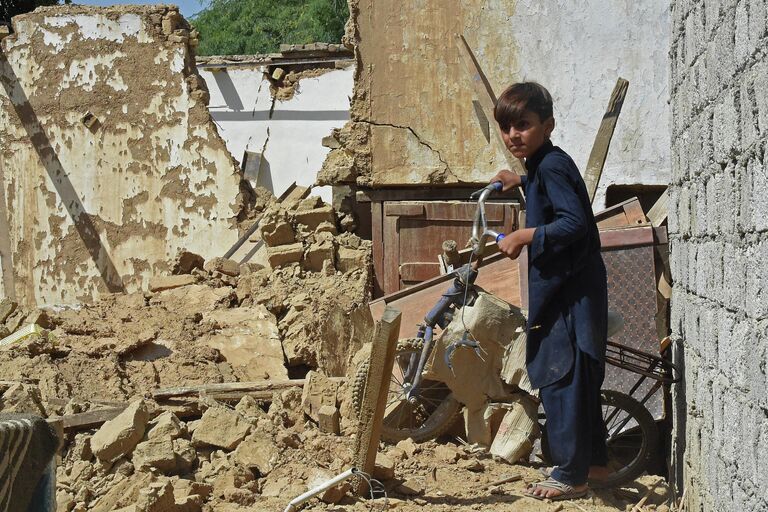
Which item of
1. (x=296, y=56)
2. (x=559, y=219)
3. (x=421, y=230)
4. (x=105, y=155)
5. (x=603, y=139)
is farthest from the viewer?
(x=296, y=56)

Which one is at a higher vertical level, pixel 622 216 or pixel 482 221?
pixel 482 221

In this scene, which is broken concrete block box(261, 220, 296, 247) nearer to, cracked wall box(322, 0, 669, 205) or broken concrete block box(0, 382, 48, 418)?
cracked wall box(322, 0, 669, 205)

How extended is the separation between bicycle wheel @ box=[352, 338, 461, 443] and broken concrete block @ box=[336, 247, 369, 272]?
8.34 feet

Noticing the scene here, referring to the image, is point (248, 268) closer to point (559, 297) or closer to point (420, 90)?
point (420, 90)

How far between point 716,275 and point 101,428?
3.34 meters

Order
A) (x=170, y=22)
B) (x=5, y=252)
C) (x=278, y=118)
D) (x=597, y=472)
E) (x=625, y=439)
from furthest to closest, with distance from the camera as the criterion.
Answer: (x=278, y=118), (x=5, y=252), (x=170, y=22), (x=625, y=439), (x=597, y=472)

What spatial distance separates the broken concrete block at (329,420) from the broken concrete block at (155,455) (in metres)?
0.84

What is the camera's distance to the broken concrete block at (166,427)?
4.87 meters

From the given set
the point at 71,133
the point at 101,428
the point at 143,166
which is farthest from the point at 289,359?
the point at 71,133

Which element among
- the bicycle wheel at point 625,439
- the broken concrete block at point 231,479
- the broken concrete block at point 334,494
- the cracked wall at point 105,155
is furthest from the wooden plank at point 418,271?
the broken concrete block at point 334,494

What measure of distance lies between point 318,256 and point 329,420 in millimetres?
3132

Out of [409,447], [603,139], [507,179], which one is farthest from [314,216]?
[507,179]

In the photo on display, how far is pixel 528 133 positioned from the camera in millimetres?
4148

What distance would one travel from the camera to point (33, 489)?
2.74 metres
